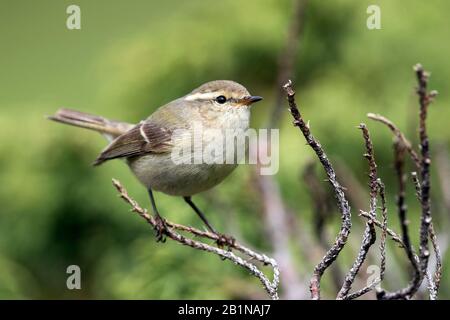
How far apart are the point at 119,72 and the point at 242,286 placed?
1.96m

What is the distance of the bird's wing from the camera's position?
3.09 m

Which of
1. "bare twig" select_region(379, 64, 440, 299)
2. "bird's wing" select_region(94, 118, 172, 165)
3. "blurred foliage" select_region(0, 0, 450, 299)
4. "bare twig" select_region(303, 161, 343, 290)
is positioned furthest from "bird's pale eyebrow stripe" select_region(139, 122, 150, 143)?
"bare twig" select_region(379, 64, 440, 299)

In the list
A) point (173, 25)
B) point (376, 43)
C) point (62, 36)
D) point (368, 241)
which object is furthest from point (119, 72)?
point (62, 36)

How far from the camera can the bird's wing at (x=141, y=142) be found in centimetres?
309

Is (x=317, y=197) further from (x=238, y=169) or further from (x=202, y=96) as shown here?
(x=238, y=169)

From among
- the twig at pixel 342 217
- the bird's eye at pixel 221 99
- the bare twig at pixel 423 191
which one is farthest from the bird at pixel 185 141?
the bare twig at pixel 423 191

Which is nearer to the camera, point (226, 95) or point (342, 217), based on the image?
point (342, 217)

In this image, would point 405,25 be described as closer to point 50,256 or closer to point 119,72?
point 119,72

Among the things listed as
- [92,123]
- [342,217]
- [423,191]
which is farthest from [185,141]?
[423,191]

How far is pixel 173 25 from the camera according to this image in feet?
→ 15.8

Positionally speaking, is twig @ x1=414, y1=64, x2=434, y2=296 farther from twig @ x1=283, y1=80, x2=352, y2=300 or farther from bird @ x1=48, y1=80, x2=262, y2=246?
bird @ x1=48, y1=80, x2=262, y2=246

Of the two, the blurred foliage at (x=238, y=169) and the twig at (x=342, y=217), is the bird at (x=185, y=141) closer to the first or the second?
the blurred foliage at (x=238, y=169)

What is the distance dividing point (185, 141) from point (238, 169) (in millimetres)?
1276

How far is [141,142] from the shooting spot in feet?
10.6
